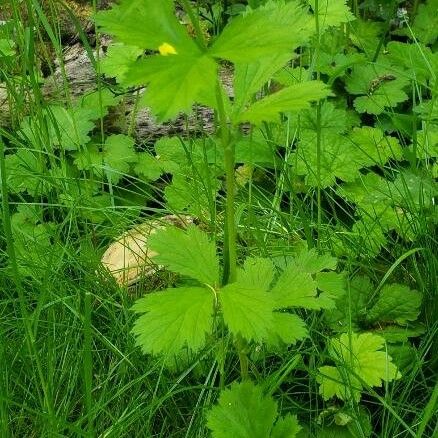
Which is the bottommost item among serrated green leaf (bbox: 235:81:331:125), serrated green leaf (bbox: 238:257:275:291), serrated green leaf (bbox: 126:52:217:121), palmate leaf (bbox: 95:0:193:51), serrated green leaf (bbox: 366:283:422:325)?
serrated green leaf (bbox: 366:283:422:325)

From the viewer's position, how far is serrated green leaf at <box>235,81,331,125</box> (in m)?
1.05

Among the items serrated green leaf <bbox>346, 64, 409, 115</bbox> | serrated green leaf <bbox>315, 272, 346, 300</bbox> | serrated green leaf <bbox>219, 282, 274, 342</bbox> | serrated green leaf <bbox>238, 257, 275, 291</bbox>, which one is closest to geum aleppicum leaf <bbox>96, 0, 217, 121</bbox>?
serrated green leaf <bbox>219, 282, 274, 342</bbox>

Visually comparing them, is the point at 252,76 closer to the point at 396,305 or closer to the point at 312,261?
the point at 312,261

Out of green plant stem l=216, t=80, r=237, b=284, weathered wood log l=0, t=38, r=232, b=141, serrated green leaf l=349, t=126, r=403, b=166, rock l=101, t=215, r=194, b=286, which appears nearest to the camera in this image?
green plant stem l=216, t=80, r=237, b=284

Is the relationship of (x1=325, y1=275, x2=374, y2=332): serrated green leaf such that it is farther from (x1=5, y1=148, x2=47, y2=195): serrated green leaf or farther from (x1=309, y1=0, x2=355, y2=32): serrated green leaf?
(x1=5, y1=148, x2=47, y2=195): serrated green leaf

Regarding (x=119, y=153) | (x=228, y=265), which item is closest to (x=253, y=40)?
(x=228, y=265)

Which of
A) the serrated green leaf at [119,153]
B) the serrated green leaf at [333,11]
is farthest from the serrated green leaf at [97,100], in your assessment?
the serrated green leaf at [333,11]

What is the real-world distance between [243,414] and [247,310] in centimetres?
26

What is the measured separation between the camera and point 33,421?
4.80ft

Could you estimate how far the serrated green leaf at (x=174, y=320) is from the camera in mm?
1080

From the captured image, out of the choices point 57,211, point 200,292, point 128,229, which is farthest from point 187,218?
point 200,292

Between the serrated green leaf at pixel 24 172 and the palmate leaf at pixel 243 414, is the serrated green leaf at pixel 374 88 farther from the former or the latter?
the palmate leaf at pixel 243 414

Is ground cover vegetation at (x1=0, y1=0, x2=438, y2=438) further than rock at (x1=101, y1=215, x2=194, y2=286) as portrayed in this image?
No

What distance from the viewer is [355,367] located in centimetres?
149
